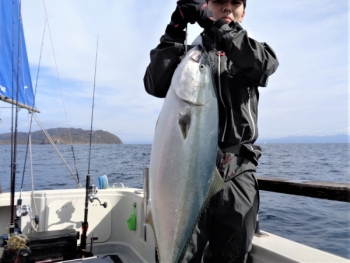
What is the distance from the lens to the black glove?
178 centimetres

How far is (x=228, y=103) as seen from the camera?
1989 mm

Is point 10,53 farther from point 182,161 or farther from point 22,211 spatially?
point 182,161

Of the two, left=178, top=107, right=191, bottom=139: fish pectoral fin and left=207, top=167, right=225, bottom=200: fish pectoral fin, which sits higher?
left=178, top=107, right=191, bottom=139: fish pectoral fin

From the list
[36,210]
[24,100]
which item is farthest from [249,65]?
[24,100]

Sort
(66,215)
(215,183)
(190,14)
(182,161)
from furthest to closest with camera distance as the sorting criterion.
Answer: (66,215) < (190,14) < (215,183) < (182,161)

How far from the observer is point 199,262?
A: 202 cm

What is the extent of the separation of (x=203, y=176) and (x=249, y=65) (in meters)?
0.77

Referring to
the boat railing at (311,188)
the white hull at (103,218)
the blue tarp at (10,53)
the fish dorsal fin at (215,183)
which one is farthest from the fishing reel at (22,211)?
the fish dorsal fin at (215,183)

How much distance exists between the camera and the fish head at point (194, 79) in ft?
5.22

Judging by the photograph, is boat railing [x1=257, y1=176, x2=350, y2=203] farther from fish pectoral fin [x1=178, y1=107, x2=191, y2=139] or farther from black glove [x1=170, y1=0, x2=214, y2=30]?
black glove [x1=170, y1=0, x2=214, y2=30]

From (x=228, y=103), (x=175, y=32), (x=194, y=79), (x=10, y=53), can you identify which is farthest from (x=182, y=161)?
(x=10, y=53)

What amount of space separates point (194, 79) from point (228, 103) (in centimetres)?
46

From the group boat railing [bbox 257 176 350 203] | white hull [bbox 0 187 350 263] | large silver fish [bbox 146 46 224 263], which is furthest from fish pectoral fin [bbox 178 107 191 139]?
white hull [bbox 0 187 350 263]

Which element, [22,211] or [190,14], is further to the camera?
[22,211]
